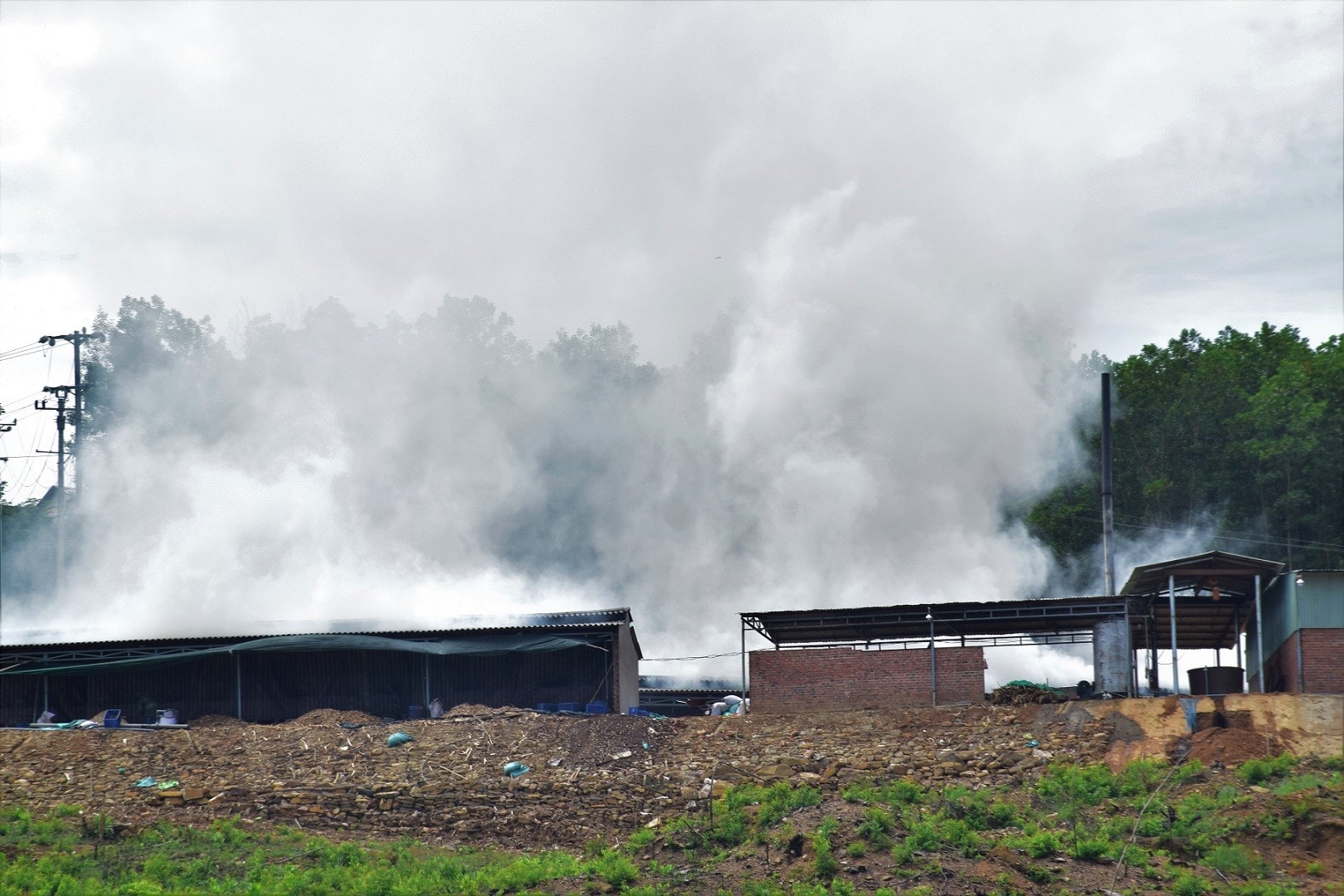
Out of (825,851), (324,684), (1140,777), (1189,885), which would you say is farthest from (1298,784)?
(324,684)

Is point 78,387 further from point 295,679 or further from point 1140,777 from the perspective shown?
point 1140,777

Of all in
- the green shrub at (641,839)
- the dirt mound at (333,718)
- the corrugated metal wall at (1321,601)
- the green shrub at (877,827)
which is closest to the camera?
the green shrub at (877,827)

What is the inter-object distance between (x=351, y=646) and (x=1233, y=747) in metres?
21.2

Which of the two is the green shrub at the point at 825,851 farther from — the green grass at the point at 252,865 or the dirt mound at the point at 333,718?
the dirt mound at the point at 333,718

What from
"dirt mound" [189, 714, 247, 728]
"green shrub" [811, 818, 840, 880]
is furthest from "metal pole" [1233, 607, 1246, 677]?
"dirt mound" [189, 714, 247, 728]

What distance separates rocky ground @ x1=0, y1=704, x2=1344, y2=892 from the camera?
86.3 ft

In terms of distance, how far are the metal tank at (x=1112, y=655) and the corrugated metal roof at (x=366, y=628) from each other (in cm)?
1192

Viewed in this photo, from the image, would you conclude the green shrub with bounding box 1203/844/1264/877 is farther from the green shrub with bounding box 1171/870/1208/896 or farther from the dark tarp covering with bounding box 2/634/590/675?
the dark tarp covering with bounding box 2/634/590/675

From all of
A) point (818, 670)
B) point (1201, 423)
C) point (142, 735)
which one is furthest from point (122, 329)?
point (1201, 423)

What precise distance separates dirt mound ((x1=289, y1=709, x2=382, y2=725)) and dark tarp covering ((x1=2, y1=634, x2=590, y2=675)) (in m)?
1.79

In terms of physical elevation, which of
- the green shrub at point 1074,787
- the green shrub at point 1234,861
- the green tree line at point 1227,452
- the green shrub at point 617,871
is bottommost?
the green shrub at point 617,871

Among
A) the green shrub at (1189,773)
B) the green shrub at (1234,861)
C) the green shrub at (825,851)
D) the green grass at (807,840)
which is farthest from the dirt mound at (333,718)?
the green shrub at (1234,861)

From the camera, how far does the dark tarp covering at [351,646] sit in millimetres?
33719

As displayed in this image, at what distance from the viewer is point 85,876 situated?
2208cm
